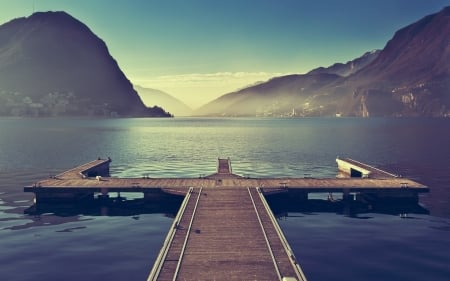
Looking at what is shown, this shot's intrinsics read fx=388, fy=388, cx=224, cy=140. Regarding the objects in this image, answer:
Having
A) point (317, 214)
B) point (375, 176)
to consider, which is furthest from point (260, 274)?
point (375, 176)

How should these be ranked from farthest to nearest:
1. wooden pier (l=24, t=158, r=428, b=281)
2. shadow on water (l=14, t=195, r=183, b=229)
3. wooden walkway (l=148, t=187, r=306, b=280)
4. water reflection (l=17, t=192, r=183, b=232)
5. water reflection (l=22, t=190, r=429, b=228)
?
water reflection (l=22, t=190, r=429, b=228)
shadow on water (l=14, t=195, r=183, b=229)
water reflection (l=17, t=192, r=183, b=232)
wooden pier (l=24, t=158, r=428, b=281)
wooden walkway (l=148, t=187, r=306, b=280)

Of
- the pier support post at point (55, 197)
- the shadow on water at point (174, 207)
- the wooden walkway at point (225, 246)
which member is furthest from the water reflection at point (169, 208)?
the wooden walkway at point (225, 246)

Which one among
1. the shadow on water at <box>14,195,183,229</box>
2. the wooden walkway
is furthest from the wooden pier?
the shadow on water at <box>14,195,183,229</box>

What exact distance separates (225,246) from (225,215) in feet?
21.8

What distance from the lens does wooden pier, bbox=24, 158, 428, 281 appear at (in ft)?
67.0

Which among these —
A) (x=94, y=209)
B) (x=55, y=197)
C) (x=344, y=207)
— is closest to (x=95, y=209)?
(x=94, y=209)

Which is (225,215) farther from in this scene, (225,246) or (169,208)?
(169,208)

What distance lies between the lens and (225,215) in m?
30.3

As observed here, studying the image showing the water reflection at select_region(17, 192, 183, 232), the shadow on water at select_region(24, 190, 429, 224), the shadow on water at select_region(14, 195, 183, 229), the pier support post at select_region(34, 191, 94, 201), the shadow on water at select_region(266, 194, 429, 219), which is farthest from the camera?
the pier support post at select_region(34, 191, 94, 201)

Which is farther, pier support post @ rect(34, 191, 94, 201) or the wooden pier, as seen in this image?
pier support post @ rect(34, 191, 94, 201)

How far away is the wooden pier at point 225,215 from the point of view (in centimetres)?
2042

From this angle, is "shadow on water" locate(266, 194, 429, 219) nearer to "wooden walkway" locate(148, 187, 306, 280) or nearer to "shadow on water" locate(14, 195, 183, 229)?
"wooden walkway" locate(148, 187, 306, 280)

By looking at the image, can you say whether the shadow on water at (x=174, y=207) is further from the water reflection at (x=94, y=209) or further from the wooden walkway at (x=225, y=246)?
the wooden walkway at (x=225, y=246)

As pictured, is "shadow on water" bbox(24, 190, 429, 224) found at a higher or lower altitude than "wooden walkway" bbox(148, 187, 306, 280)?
lower
